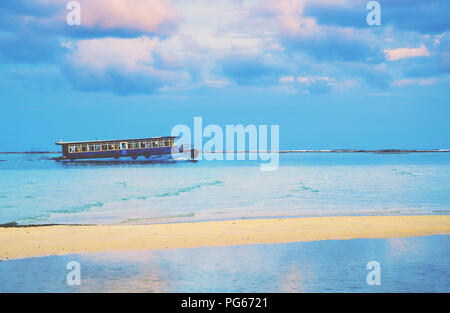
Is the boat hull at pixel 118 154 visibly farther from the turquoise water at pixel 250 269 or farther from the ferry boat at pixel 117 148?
the turquoise water at pixel 250 269

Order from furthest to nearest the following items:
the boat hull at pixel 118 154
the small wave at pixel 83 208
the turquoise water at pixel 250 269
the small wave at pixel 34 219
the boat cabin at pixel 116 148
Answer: the boat cabin at pixel 116 148 < the boat hull at pixel 118 154 < the small wave at pixel 83 208 < the small wave at pixel 34 219 < the turquoise water at pixel 250 269

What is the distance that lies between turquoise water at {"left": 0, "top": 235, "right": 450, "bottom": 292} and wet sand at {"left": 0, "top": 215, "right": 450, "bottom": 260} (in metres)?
0.92

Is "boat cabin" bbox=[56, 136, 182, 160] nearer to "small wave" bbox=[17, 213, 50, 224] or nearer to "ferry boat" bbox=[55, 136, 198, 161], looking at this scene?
"ferry boat" bbox=[55, 136, 198, 161]

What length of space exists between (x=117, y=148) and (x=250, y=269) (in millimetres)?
64533

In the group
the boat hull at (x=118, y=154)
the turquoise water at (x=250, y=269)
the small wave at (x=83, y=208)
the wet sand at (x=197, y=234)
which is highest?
the boat hull at (x=118, y=154)

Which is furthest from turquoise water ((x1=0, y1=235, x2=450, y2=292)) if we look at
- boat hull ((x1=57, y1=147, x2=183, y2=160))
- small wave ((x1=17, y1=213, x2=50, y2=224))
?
boat hull ((x1=57, y1=147, x2=183, y2=160))

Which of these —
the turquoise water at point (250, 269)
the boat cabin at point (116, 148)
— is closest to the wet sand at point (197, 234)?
the turquoise water at point (250, 269)

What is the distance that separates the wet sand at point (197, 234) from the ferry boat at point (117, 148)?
5608cm

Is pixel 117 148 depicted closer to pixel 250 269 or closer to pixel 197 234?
pixel 197 234

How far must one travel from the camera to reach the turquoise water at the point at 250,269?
8.10 meters

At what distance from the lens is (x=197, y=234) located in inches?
553

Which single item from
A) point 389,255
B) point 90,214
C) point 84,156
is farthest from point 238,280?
point 84,156
